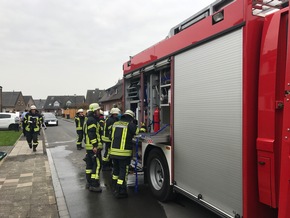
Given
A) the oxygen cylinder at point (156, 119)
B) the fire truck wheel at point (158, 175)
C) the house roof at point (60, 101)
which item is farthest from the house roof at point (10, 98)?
the fire truck wheel at point (158, 175)

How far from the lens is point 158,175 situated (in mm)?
5520

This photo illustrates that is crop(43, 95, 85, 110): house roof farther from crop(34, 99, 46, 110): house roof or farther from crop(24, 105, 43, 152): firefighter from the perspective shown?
crop(24, 105, 43, 152): firefighter

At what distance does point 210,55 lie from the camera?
370 cm

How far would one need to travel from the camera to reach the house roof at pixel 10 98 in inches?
3396

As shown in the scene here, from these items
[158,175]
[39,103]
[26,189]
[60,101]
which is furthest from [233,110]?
[39,103]

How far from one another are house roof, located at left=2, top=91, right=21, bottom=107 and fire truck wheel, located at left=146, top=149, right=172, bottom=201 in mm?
89169

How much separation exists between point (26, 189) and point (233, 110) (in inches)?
189

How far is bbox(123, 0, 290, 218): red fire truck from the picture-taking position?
9.48 feet

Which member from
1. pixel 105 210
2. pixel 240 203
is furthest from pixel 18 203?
pixel 240 203

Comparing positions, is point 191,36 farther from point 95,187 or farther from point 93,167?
point 95,187

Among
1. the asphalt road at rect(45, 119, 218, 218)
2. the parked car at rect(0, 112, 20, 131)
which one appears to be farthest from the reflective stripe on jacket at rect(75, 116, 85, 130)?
the parked car at rect(0, 112, 20, 131)

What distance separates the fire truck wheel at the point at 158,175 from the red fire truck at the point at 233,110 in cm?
28

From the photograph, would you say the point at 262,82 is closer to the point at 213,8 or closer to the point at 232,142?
the point at 232,142

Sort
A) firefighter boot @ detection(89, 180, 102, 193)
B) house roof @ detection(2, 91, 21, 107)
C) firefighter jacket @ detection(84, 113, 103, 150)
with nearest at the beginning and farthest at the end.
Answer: firefighter jacket @ detection(84, 113, 103, 150)
firefighter boot @ detection(89, 180, 102, 193)
house roof @ detection(2, 91, 21, 107)
